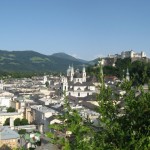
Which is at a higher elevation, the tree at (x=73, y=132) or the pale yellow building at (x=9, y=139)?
the tree at (x=73, y=132)

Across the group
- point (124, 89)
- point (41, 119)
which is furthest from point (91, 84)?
point (124, 89)

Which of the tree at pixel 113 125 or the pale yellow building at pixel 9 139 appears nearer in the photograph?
the tree at pixel 113 125

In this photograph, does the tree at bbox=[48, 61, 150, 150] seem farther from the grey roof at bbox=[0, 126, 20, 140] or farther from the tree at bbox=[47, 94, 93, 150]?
the grey roof at bbox=[0, 126, 20, 140]

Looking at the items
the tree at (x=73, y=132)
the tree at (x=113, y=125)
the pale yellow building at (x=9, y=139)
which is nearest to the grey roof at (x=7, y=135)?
the pale yellow building at (x=9, y=139)

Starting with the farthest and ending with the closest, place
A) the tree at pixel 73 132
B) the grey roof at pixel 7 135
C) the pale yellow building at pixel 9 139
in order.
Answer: the grey roof at pixel 7 135 → the pale yellow building at pixel 9 139 → the tree at pixel 73 132

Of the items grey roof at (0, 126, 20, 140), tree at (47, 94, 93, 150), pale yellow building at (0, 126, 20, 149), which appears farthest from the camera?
grey roof at (0, 126, 20, 140)

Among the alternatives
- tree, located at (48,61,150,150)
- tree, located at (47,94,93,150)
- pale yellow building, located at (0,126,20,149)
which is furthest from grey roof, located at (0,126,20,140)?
tree, located at (47,94,93,150)

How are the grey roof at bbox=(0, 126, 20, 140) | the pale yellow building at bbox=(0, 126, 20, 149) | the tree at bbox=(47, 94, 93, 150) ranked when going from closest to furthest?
the tree at bbox=(47, 94, 93, 150), the pale yellow building at bbox=(0, 126, 20, 149), the grey roof at bbox=(0, 126, 20, 140)

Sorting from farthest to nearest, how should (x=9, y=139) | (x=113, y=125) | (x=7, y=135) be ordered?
(x=7, y=135)
(x=9, y=139)
(x=113, y=125)

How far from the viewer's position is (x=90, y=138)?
5809 mm

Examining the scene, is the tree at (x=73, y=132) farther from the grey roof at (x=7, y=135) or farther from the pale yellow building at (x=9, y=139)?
the grey roof at (x=7, y=135)

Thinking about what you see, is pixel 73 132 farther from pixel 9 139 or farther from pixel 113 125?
pixel 9 139

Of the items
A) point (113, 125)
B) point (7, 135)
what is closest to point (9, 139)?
point (7, 135)

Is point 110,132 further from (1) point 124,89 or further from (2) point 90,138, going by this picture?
(1) point 124,89
